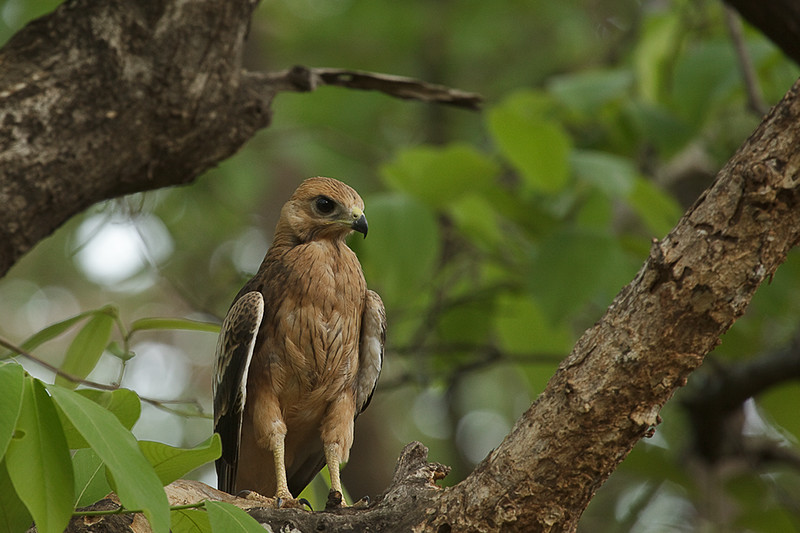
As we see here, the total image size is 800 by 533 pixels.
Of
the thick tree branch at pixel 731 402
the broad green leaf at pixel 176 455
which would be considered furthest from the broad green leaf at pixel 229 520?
the thick tree branch at pixel 731 402

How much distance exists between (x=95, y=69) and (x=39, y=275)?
9156 millimetres

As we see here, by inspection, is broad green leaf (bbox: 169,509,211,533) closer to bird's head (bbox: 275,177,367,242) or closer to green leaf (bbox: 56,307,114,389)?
green leaf (bbox: 56,307,114,389)

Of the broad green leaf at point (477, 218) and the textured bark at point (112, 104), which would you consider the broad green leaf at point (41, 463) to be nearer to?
the textured bark at point (112, 104)

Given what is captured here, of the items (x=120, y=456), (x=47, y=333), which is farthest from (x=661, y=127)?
(x=120, y=456)

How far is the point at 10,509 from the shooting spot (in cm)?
241

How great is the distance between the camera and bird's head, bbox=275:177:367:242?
4.02 metres

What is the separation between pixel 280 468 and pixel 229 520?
1.47 m

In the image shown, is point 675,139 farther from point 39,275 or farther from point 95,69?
point 39,275

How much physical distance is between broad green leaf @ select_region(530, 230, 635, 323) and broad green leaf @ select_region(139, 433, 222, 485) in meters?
2.78

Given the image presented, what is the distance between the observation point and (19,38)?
3633 mm

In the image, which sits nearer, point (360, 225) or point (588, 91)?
point (360, 225)

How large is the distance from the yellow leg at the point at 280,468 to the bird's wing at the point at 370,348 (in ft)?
1.57

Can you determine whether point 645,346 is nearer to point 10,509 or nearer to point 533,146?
point 10,509

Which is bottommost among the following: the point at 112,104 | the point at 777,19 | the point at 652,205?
the point at 652,205
